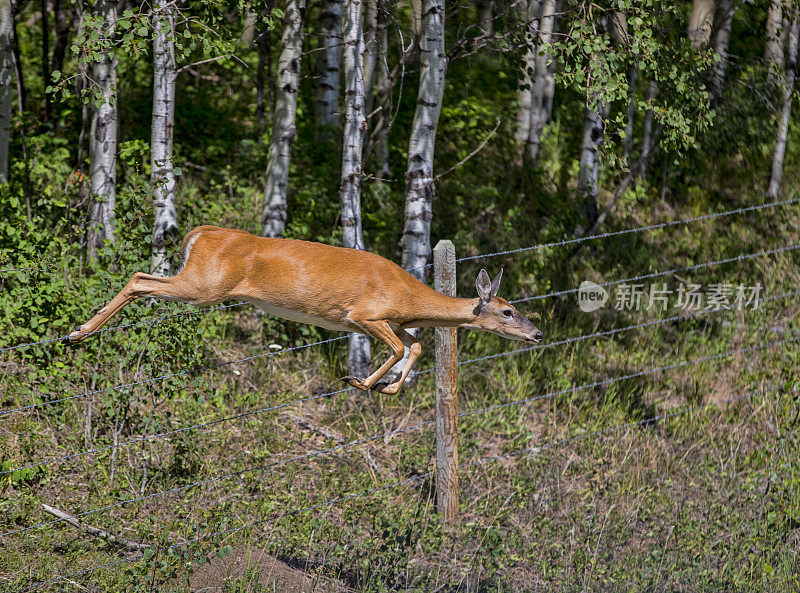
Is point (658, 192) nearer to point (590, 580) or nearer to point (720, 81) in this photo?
point (720, 81)

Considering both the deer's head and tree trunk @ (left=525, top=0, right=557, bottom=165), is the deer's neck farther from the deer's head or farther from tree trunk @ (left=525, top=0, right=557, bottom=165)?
tree trunk @ (left=525, top=0, right=557, bottom=165)

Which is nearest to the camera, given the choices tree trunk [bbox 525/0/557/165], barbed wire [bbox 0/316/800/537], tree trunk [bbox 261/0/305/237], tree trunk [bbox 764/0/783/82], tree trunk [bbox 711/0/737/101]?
barbed wire [bbox 0/316/800/537]

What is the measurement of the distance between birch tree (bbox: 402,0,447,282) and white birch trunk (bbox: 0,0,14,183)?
394cm

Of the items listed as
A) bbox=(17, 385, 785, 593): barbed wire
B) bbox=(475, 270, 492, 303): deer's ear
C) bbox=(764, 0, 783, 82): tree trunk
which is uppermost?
bbox=(764, 0, 783, 82): tree trunk

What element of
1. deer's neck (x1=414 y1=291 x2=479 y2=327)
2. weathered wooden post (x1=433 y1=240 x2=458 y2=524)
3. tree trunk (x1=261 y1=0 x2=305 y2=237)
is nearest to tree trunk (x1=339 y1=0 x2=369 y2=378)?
weathered wooden post (x1=433 y1=240 x2=458 y2=524)

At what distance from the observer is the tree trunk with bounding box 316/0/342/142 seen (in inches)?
441

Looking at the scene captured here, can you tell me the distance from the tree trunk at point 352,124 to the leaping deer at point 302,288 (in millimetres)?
3111

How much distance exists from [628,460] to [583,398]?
3.33 ft

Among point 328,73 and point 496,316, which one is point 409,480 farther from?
point 328,73

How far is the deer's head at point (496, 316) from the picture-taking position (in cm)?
430

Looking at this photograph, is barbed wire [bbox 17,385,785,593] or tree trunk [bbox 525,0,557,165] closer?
barbed wire [bbox 17,385,785,593]

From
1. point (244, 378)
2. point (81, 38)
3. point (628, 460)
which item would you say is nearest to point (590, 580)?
point (628, 460)

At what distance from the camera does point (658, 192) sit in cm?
1226

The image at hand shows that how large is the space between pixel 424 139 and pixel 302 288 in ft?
12.6
